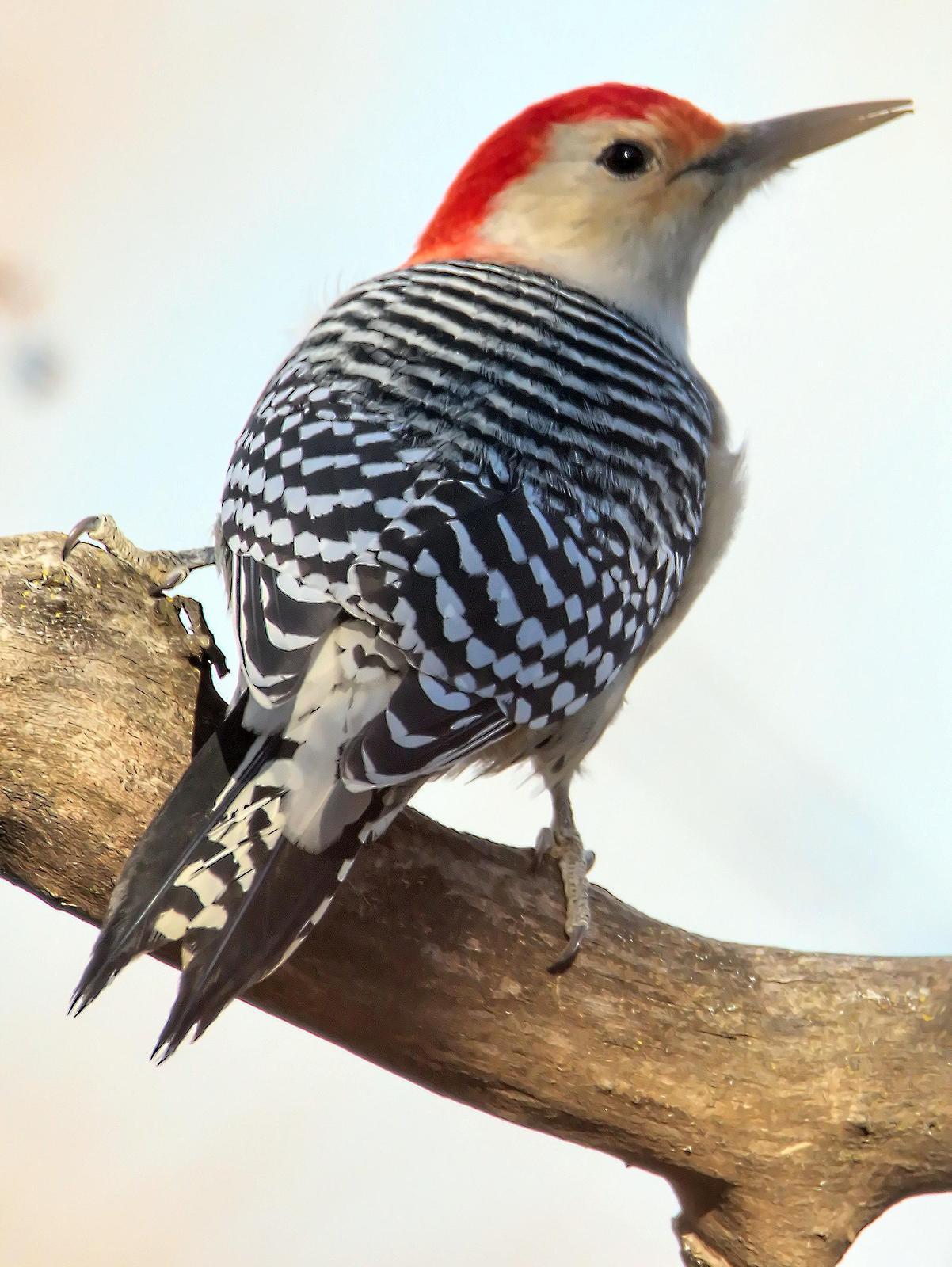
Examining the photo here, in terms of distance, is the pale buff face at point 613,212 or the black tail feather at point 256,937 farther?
the pale buff face at point 613,212

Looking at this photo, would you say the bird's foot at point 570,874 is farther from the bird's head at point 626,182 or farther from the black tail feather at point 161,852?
the bird's head at point 626,182

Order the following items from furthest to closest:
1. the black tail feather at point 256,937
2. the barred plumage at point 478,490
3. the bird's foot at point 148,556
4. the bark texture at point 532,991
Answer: the bird's foot at point 148,556 < the bark texture at point 532,991 < the barred plumage at point 478,490 < the black tail feather at point 256,937

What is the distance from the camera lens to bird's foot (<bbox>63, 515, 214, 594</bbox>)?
51.9 inches

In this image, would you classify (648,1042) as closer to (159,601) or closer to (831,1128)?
(831,1128)

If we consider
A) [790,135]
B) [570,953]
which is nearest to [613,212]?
[790,135]

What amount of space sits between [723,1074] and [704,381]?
937 mm

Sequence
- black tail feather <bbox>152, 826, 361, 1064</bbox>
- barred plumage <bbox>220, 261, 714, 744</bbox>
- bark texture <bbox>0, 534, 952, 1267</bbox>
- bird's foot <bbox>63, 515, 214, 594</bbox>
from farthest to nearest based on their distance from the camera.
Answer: bird's foot <bbox>63, 515, 214, 594</bbox> → bark texture <bbox>0, 534, 952, 1267</bbox> → barred plumage <bbox>220, 261, 714, 744</bbox> → black tail feather <bbox>152, 826, 361, 1064</bbox>

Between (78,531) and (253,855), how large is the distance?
52 centimetres

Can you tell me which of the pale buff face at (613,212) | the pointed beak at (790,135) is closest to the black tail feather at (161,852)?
the pale buff face at (613,212)

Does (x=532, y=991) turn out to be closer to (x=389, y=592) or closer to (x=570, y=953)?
(x=570, y=953)

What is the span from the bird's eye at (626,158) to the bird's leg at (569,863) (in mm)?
875

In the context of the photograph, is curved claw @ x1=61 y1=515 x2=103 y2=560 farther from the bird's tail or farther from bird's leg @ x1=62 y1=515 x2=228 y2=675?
the bird's tail

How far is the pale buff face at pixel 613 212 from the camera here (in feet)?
5.44

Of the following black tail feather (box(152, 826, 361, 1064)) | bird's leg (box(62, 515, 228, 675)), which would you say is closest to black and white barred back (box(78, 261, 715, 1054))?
black tail feather (box(152, 826, 361, 1064))
